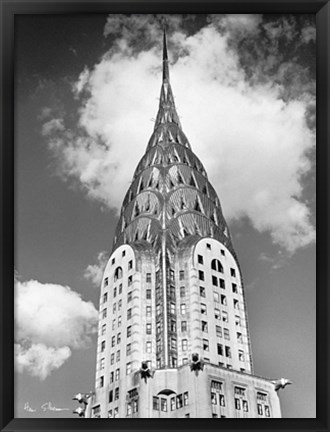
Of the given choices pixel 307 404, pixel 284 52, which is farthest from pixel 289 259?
pixel 284 52

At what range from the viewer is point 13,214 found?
538 centimetres

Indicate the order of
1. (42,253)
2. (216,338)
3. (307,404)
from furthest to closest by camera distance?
(216,338) → (42,253) → (307,404)

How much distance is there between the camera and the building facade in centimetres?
594

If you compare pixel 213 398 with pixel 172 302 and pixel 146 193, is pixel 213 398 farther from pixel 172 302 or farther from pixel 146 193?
pixel 146 193

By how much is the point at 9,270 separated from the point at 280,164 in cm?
222

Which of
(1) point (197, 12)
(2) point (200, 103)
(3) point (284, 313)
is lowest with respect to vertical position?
(3) point (284, 313)

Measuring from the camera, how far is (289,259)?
18.7 feet

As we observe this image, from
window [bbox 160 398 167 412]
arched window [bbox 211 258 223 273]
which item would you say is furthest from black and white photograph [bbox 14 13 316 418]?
arched window [bbox 211 258 223 273]

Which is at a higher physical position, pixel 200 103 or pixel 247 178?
pixel 200 103

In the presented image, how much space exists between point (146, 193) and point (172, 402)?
5.89 feet

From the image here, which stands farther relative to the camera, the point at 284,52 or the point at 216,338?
the point at 216,338

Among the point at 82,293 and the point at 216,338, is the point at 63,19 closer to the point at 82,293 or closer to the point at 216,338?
the point at 82,293
